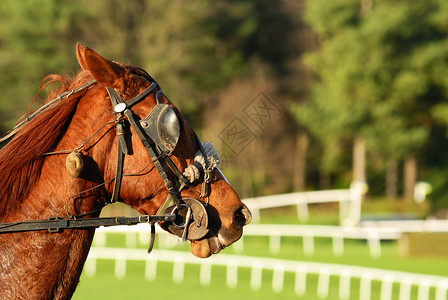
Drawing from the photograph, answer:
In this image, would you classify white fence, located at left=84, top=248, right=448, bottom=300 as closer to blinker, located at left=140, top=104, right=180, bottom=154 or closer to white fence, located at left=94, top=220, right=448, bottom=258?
white fence, located at left=94, top=220, right=448, bottom=258

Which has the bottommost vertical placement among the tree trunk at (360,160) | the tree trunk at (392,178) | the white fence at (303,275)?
the tree trunk at (392,178)

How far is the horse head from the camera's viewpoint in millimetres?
2703

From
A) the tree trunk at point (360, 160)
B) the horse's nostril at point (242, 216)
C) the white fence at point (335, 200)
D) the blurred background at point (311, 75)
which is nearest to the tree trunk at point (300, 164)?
the blurred background at point (311, 75)

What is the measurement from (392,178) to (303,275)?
71.4 ft

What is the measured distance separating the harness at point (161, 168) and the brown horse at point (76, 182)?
2 cm

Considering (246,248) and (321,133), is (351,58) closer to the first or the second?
(321,133)

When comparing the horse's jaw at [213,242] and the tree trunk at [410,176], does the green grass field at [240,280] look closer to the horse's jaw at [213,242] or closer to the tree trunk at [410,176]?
the horse's jaw at [213,242]

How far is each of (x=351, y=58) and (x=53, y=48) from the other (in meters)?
11.4

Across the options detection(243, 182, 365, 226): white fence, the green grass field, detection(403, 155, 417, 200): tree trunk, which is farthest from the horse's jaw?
detection(403, 155, 417, 200): tree trunk

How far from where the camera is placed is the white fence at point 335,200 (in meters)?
21.8

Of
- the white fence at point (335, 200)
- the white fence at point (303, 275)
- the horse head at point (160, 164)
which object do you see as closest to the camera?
the horse head at point (160, 164)

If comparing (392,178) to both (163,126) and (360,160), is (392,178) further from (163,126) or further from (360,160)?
(163,126)

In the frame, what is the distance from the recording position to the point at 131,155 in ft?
8.89

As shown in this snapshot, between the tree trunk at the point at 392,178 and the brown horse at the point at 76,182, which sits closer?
the brown horse at the point at 76,182
